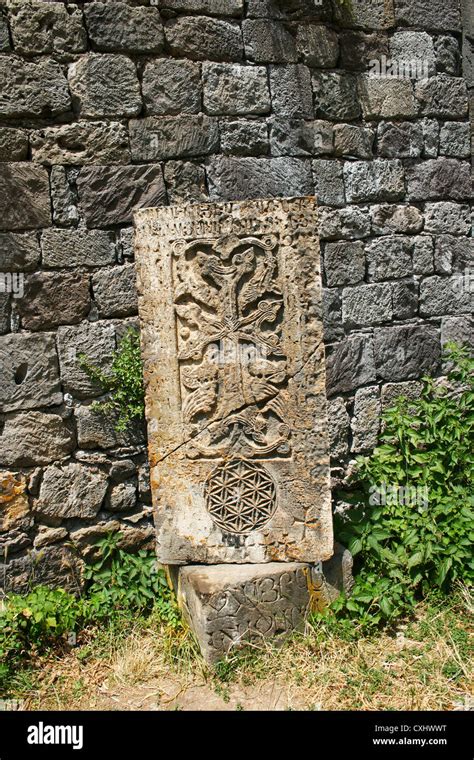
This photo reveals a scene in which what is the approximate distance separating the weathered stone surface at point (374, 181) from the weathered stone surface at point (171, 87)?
992 millimetres

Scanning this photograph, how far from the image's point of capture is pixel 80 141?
3430 millimetres

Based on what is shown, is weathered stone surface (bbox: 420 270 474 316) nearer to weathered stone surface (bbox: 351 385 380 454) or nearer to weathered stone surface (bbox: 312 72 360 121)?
weathered stone surface (bbox: 351 385 380 454)

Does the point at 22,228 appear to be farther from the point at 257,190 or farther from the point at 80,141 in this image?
the point at 257,190

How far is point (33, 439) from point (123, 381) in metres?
0.52

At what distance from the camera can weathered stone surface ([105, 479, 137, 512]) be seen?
3623mm

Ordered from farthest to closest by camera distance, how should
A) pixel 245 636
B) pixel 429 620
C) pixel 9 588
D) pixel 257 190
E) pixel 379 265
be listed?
1. pixel 379 265
2. pixel 257 190
3. pixel 9 588
4. pixel 429 620
5. pixel 245 636

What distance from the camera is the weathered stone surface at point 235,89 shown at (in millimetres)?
3666

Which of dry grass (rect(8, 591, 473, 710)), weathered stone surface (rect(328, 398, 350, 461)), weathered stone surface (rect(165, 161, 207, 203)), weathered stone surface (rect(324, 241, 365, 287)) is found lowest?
dry grass (rect(8, 591, 473, 710))

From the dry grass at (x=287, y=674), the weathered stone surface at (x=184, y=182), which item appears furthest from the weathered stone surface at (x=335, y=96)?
the dry grass at (x=287, y=674)

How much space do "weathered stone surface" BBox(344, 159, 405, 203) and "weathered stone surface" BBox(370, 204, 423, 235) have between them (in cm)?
6

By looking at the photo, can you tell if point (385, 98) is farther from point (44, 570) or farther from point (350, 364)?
point (44, 570)

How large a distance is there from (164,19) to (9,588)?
294cm

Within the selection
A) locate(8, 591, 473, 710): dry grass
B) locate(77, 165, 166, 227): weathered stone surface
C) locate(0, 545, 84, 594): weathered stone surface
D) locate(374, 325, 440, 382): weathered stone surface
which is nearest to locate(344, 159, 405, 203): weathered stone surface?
locate(374, 325, 440, 382): weathered stone surface

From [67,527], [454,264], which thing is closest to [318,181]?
[454,264]
